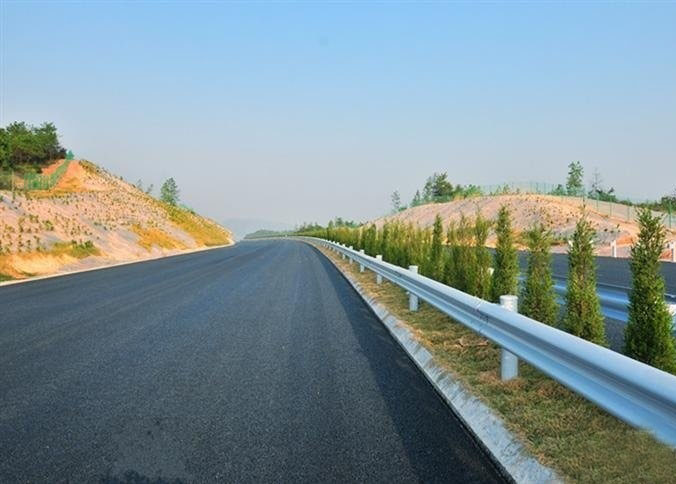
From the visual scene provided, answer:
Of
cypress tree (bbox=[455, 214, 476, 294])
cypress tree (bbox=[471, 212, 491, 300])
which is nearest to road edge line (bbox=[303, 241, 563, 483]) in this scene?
cypress tree (bbox=[471, 212, 491, 300])

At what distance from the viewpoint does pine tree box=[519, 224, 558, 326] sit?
7289 millimetres

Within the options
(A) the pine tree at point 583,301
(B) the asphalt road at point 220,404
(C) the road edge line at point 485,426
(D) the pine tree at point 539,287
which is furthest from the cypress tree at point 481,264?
(A) the pine tree at point 583,301

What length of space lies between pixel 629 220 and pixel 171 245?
1804 inches

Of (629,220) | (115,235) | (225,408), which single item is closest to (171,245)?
(115,235)

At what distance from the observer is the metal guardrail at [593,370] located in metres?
2.83

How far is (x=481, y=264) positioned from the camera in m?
10.1

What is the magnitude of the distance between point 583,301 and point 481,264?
3821 mm

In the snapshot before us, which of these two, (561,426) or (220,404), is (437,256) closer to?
(220,404)

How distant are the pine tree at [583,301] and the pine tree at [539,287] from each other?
2.51ft

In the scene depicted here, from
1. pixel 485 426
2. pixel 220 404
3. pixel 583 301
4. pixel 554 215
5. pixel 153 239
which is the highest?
pixel 554 215

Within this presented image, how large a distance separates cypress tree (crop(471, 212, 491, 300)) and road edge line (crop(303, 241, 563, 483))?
2.80 meters

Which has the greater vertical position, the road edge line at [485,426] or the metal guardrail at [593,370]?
the metal guardrail at [593,370]

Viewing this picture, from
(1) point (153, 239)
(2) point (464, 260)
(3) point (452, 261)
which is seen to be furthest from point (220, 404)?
(1) point (153, 239)

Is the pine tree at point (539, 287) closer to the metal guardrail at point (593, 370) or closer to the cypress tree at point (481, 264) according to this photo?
the metal guardrail at point (593, 370)
